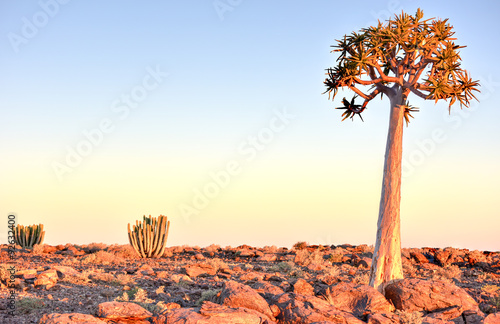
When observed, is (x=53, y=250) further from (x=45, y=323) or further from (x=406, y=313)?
(x=406, y=313)

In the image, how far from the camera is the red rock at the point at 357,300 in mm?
11594

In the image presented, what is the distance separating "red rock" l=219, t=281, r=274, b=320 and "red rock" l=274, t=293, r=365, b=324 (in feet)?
1.26

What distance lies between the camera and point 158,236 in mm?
23453

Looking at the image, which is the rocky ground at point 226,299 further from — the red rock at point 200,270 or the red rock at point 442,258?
the red rock at point 442,258

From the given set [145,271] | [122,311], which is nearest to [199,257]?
[145,271]

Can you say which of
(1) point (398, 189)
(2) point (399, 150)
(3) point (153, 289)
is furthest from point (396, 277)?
(3) point (153, 289)

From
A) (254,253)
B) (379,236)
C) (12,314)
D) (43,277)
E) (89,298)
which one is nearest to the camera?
(12,314)

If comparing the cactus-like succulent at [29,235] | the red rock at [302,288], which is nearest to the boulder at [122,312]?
the red rock at [302,288]

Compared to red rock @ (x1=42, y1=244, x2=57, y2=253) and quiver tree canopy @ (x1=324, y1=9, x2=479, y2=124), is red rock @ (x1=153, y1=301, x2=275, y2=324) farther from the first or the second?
red rock @ (x1=42, y1=244, x2=57, y2=253)

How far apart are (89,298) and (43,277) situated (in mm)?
2323

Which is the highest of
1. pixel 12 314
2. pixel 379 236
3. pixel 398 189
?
pixel 398 189

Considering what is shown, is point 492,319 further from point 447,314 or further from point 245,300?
point 245,300

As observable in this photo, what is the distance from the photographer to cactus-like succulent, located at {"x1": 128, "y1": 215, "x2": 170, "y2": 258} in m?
22.9

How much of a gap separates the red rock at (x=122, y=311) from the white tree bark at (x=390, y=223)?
729 cm
